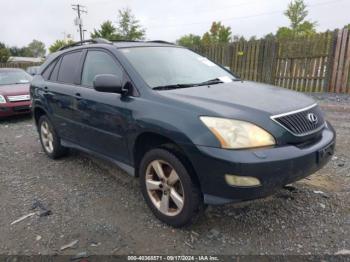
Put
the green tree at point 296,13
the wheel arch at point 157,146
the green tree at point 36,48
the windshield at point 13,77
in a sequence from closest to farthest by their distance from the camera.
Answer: the wheel arch at point 157,146, the windshield at point 13,77, the green tree at point 296,13, the green tree at point 36,48

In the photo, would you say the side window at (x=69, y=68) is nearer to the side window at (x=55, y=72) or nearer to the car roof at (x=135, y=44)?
the side window at (x=55, y=72)

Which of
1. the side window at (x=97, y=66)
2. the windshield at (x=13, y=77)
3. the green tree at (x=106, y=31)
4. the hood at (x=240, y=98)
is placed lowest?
the windshield at (x=13, y=77)

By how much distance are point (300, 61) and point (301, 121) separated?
25.9ft

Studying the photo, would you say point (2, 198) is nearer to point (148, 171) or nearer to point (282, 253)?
point (148, 171)

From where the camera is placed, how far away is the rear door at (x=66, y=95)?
13.0 feet

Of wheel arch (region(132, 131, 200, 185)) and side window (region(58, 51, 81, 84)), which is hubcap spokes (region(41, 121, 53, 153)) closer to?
side window (region(58, 51, 81, 84))

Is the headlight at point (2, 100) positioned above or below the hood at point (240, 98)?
below

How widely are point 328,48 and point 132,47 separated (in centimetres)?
748

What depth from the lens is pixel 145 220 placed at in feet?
10.0

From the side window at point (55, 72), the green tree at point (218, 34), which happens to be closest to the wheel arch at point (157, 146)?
the side window at point (55, 72)

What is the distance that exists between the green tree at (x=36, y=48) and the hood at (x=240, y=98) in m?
117

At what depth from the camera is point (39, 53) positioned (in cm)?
11062

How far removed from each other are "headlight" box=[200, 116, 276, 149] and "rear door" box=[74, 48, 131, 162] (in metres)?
0.98

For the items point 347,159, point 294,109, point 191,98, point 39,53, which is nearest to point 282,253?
point 294,109
